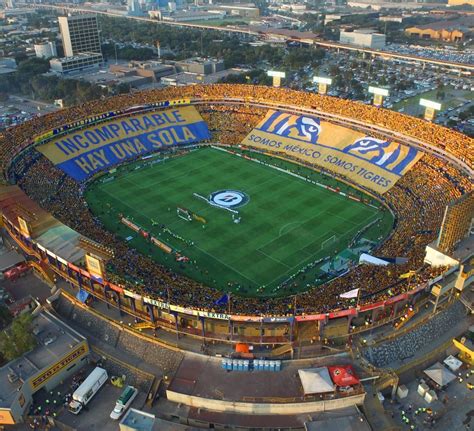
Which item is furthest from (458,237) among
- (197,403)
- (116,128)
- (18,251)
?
(116,128)

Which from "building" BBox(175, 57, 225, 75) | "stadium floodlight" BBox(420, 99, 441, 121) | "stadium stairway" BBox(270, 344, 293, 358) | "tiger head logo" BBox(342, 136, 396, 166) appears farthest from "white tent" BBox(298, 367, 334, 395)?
"building" BBox(175, 57, 225, 75)

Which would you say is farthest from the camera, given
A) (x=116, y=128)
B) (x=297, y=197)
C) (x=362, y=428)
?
(x=116, y=128)

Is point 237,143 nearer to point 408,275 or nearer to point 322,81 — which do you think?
point 322,81

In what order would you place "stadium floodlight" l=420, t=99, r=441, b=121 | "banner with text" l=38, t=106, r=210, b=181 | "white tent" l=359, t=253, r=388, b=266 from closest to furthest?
"white tent" l=359, t=253, r=388, b=266
"stadium floodlight" l=420, t=99, r=441, b=121
"banner with text" l=38, t=106, r=210, b=181

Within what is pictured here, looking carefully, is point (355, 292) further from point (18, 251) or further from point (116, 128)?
point (116, 128)

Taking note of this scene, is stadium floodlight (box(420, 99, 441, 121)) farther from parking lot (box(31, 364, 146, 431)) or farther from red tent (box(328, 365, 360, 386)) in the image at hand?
parking lot (box(31, 364, 146, 431))

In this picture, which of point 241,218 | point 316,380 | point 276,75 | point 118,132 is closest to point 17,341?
point 316,380
